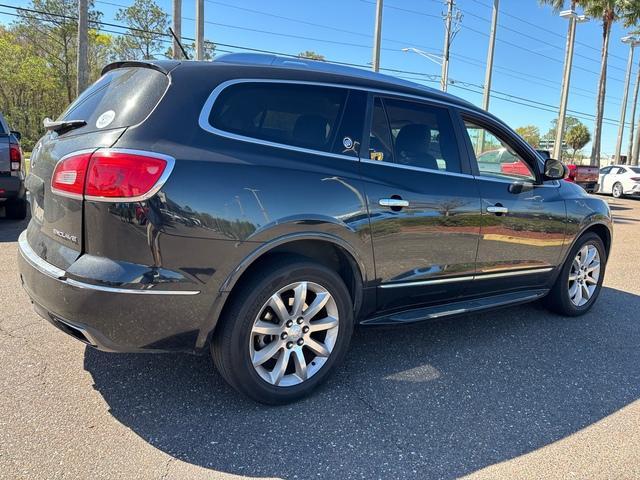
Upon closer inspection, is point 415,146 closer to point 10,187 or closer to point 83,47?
point 10,187

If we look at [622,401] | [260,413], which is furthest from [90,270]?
[622,401]

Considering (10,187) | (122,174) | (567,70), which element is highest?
(567,70)

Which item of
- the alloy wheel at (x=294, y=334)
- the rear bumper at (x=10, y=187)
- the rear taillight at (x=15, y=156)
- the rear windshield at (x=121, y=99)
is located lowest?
the alloy wheel at (x=294, y=334)

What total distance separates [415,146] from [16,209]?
277 inches

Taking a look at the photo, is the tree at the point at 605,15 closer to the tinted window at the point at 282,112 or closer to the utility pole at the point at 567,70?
the utility pole at the point at 567,70

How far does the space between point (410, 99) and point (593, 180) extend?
823 inches

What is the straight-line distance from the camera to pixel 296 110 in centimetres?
283

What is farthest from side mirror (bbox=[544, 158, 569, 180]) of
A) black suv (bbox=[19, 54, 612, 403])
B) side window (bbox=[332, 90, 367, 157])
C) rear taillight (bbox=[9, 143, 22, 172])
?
rear taillight (bbox=[9, 143, 22, 172])

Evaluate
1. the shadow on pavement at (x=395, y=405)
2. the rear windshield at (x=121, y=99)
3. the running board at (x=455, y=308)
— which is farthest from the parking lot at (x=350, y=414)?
the rear windshield at (x=121, y=99)

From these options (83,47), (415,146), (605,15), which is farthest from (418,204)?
(605,15)

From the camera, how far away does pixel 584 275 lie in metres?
4.66

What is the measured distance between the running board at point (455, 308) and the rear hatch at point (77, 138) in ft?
5.82

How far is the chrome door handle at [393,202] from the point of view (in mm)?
2979

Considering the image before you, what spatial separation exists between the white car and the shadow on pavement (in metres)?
19.9
